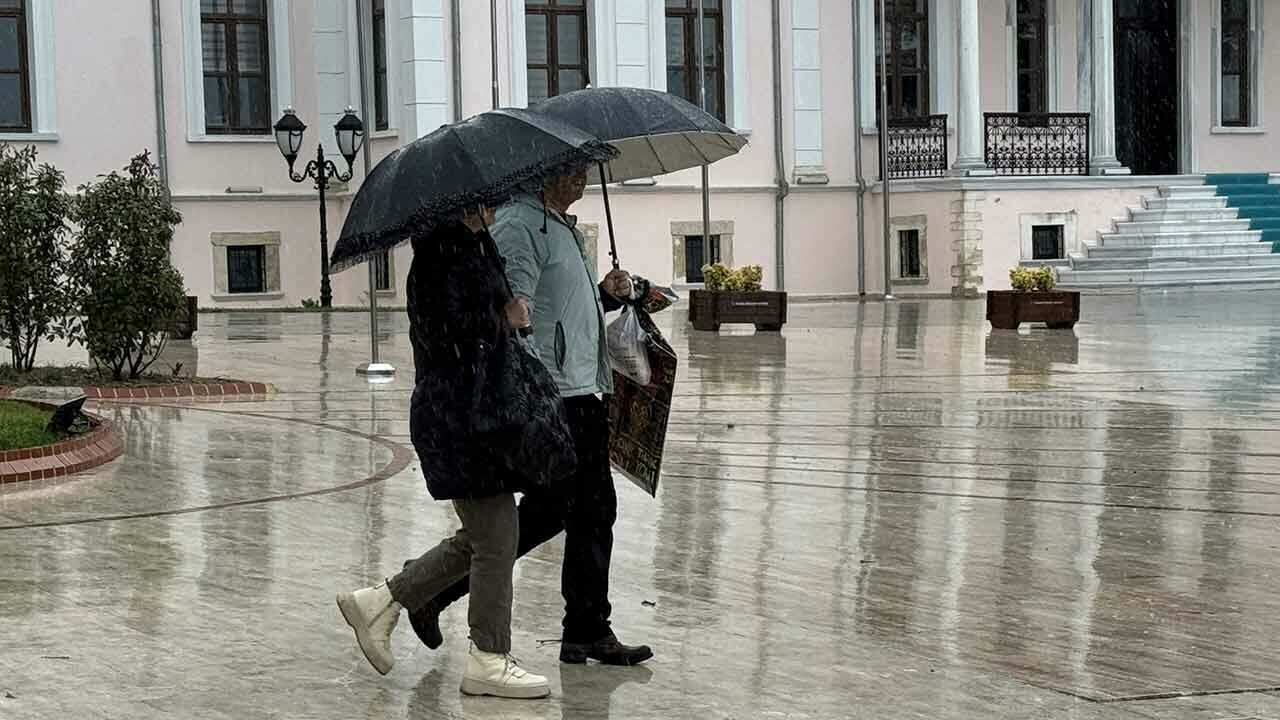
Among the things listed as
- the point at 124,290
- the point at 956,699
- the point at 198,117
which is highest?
the point at 198,117

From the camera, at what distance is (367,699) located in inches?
241

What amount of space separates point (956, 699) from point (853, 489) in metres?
4.41

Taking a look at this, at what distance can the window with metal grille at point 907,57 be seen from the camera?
3394 centimetres

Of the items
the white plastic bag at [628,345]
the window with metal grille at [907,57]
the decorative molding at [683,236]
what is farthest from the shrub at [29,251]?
the window with metal grille at [907,57]

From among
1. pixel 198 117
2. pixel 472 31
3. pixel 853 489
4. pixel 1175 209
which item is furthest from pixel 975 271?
pixel 853 489

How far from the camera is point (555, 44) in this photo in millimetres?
31641

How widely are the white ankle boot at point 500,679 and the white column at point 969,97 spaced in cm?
2652

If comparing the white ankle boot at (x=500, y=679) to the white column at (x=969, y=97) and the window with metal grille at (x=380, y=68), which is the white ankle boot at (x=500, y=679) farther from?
the white column at (x=969, y=97)

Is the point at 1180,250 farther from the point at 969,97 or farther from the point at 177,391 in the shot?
the point at 177,391

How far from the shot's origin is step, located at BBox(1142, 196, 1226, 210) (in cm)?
3269

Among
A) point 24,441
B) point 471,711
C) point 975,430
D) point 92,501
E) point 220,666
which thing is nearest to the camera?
point 471,711

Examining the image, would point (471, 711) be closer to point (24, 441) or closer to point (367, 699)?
point (367, 699)

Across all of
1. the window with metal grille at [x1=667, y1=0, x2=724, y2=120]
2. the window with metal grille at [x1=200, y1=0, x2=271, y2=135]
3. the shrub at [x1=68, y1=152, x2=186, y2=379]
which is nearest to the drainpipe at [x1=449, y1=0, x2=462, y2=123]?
the window with metal grille at [x1=200, y1=0, x2=271, y2=135]

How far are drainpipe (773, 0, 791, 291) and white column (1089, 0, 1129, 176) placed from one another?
4823 millimetres
